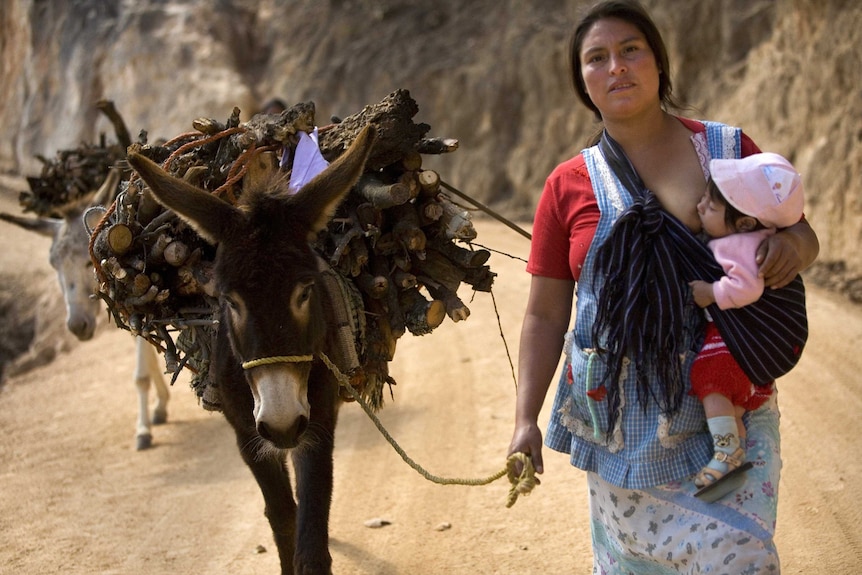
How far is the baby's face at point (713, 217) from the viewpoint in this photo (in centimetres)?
221

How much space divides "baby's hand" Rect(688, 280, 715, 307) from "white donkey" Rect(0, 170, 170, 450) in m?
5.06

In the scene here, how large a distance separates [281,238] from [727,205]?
1459 millimetres

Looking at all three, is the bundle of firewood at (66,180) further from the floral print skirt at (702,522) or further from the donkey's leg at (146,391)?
the floral print skirt at (702,522)

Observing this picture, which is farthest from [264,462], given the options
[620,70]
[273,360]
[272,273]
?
[620,70]

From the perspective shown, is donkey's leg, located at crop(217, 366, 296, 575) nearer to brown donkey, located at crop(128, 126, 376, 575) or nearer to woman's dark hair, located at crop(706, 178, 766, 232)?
brown donkey, located at crop(128, 126, 376, 575)

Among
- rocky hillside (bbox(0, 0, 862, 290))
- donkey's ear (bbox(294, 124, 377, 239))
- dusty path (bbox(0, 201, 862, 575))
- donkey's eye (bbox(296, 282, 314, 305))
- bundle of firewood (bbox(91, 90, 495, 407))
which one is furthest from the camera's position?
rocky hillside (bbox(0, 0, 862, 290))

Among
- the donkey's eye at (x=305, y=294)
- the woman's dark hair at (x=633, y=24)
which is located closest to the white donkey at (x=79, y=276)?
the donkey's eye at (x=305, y=294)

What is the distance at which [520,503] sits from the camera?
189 inches

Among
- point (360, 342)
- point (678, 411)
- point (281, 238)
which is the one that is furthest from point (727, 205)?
point (360, 342)

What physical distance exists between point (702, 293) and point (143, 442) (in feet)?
17.9

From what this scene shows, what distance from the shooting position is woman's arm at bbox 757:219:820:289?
213 centimetres

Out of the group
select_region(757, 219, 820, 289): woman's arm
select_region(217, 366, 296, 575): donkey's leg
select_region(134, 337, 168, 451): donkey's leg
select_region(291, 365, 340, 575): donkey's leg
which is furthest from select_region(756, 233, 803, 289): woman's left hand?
select_region(134, 337, 168, 451): donkey's leg

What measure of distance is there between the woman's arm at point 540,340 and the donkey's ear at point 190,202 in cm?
106

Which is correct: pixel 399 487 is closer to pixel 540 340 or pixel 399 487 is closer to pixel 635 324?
pixel 540 340
